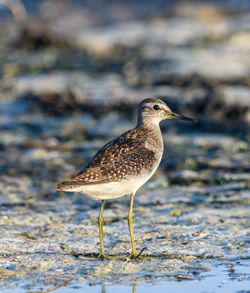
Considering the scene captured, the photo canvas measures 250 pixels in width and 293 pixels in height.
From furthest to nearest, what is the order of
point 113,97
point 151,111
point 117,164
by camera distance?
point 113,97 → point 151,111 → point 117,164

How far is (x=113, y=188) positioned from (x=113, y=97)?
6.55 metres

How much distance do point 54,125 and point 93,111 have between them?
89 cm

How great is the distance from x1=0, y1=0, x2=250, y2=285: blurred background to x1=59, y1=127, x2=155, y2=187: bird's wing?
0.91 meters

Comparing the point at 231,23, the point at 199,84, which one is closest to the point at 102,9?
the point at 231,23

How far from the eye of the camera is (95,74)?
1412 cm

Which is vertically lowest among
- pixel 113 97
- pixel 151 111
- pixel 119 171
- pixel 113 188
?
pixel 113 188

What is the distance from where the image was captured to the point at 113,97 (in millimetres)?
12547

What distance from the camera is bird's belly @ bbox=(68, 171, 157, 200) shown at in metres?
6.01

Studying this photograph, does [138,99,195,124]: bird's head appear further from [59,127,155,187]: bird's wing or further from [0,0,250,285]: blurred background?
[0,0,250,285]: blurred background

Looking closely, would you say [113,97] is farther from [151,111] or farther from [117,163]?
[117,163]

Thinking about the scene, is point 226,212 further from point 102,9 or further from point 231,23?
point 102,9

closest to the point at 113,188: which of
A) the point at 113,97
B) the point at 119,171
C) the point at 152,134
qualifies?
the point at 119,171

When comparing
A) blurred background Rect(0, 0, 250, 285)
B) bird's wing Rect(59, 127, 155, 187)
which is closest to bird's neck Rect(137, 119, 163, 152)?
bird's wing Rect(59, 127, 155, 187)

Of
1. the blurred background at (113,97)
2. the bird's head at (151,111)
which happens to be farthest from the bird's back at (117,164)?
the blurred background at (113,97)
